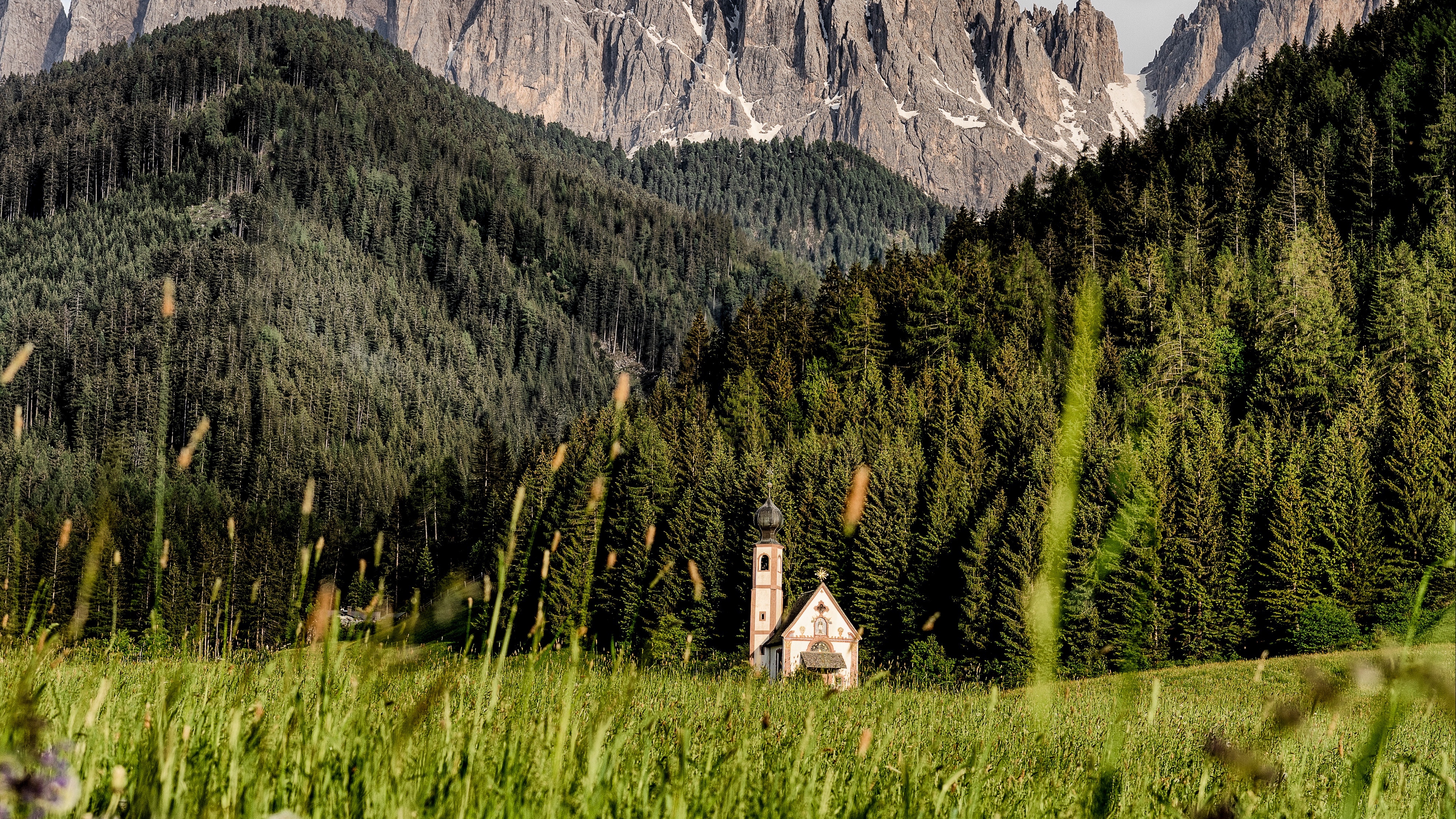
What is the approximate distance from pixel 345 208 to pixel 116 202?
35411mm

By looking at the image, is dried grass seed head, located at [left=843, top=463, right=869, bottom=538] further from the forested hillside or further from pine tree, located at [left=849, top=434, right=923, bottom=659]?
pine tree, located at [left=849, top=434, right=923, bottom=659]

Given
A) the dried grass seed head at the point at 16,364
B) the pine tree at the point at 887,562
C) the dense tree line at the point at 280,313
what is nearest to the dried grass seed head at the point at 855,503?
the dried grass seed head at the point at 16,364

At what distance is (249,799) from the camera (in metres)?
2.40

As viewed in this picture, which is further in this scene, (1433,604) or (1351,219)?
(1351,219)

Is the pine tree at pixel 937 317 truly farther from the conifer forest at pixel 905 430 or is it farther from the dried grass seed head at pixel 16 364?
the dried grass seed head at pixel 16 364

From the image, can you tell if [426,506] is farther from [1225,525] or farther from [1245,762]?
[1245,762]

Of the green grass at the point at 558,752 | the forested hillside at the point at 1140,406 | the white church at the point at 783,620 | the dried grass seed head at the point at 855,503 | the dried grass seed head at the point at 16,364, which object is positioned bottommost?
the white church at the point at 783,620

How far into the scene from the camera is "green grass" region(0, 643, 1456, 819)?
2303mm

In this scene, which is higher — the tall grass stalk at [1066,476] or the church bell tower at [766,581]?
the tall grass stalk at [1066,476]

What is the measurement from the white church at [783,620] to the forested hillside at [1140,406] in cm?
216

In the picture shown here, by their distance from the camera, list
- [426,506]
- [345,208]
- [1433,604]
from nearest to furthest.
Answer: [1433,604]
[426,506]
[345,208]

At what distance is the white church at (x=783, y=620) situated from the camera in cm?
4634

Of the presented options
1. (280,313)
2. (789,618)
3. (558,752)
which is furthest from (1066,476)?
(280,313)

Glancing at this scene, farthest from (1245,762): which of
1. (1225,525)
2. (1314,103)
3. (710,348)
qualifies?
(1314,103)
